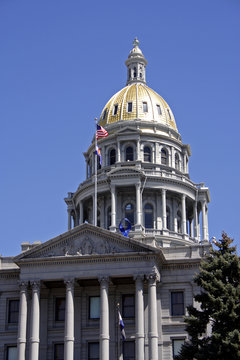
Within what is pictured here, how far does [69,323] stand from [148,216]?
2419 cm

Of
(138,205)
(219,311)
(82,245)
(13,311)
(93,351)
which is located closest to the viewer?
(219,311)

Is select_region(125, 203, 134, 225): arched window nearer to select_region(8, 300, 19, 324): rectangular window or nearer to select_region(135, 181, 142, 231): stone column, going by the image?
select_region(135, 181, 142, 231): stone column

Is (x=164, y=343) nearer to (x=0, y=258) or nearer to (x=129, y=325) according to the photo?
(x=129, y=325)

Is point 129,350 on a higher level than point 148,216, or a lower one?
lower

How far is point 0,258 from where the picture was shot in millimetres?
60938

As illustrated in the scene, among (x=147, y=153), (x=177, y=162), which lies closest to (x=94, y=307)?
(x=147, y=153)

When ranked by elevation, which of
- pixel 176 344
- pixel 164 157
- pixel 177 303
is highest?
pixel 164 157

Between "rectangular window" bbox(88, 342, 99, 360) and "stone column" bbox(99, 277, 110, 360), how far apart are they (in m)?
3.18

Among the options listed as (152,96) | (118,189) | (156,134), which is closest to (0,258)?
(118,189)

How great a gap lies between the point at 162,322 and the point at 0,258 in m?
15.0

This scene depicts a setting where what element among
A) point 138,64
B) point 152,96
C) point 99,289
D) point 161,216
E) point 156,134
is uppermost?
point 138,64

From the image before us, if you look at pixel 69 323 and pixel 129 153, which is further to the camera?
pixel 129 153

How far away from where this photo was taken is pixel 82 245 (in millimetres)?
57438

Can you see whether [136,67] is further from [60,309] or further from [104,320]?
[104,320]
